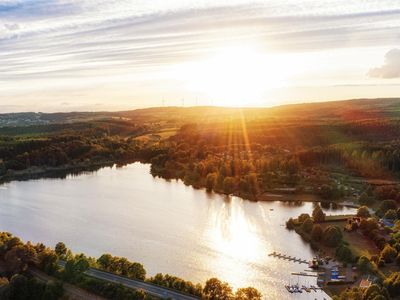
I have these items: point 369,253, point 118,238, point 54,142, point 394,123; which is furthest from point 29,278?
point 394,123

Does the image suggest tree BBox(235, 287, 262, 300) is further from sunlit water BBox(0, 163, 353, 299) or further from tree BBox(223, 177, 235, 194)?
tree BBox(223, 177, 235, 194)

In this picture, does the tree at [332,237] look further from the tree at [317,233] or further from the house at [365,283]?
the house at [365,283]

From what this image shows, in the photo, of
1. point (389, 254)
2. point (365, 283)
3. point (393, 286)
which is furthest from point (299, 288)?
point (389, 254)

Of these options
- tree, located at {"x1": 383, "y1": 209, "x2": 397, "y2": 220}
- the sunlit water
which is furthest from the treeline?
tree, located at {"x1": 383, "y1": 209, "x2": 397, "y2": 220}

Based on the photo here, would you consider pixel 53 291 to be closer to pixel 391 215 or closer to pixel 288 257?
pixel 288 257

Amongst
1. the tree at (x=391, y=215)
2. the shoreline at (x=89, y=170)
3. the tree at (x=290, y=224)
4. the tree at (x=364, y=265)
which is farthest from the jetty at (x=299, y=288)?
the shoreline at (x=89, y=170)

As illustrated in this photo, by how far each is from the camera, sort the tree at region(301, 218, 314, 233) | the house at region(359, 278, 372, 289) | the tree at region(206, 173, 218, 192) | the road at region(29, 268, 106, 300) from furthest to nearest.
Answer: the tree at region(206, 173, 218, 192) < the tree at region(301, 218, 314, 233) < the house at region(359, 278, 372, 289) < the road at region(29, 268, 106, 300)
